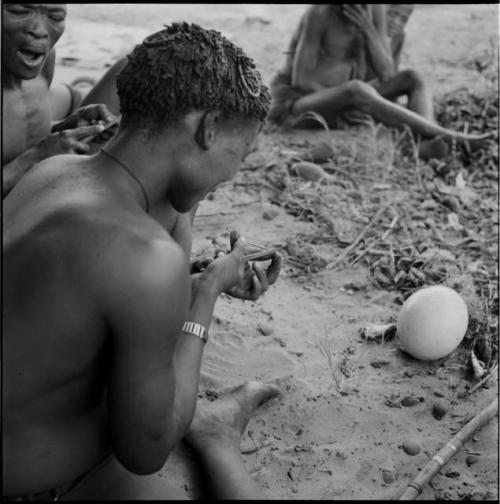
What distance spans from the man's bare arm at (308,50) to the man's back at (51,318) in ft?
12.2

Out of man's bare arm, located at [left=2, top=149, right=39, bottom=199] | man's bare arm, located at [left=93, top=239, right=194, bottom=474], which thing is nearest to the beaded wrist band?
man's bare arm, located at [left=93, top=239, right=194, bottom=474]

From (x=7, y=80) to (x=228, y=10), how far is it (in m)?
5.68

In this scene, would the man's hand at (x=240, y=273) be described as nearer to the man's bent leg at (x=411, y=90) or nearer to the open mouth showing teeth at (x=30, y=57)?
the open mouth showing teeth at (x=30, y=57)

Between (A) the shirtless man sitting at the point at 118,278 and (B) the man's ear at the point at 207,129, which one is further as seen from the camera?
(B) the man's ear at the point at 207,129

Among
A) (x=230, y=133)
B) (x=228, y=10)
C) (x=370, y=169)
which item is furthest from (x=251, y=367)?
(x=228, y=10)

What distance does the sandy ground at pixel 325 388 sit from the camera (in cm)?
265

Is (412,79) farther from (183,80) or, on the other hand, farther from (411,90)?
(183,80)

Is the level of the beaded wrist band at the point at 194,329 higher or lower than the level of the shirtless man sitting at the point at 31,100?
lower

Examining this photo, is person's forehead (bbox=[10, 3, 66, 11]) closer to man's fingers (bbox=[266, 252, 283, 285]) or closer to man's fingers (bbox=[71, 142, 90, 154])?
man's fingers (bbox=[71, 142, 90, 154])

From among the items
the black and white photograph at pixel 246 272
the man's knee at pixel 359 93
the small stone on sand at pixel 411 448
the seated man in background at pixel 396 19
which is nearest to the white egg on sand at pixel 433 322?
the black and white photograph at pixel 246 272

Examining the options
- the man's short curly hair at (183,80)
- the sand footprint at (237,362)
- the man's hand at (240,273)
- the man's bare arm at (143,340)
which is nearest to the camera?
the man's bare arm at (143,340)

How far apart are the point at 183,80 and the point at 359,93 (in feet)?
11.8

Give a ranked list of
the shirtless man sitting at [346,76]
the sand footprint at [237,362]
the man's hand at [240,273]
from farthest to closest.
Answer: the shirtless man sitting at [346,76]
the sand footprint at [237,362]
the man's hand at [240,273]

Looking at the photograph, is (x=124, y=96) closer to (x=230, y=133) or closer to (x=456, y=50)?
(x=230, y=133)
